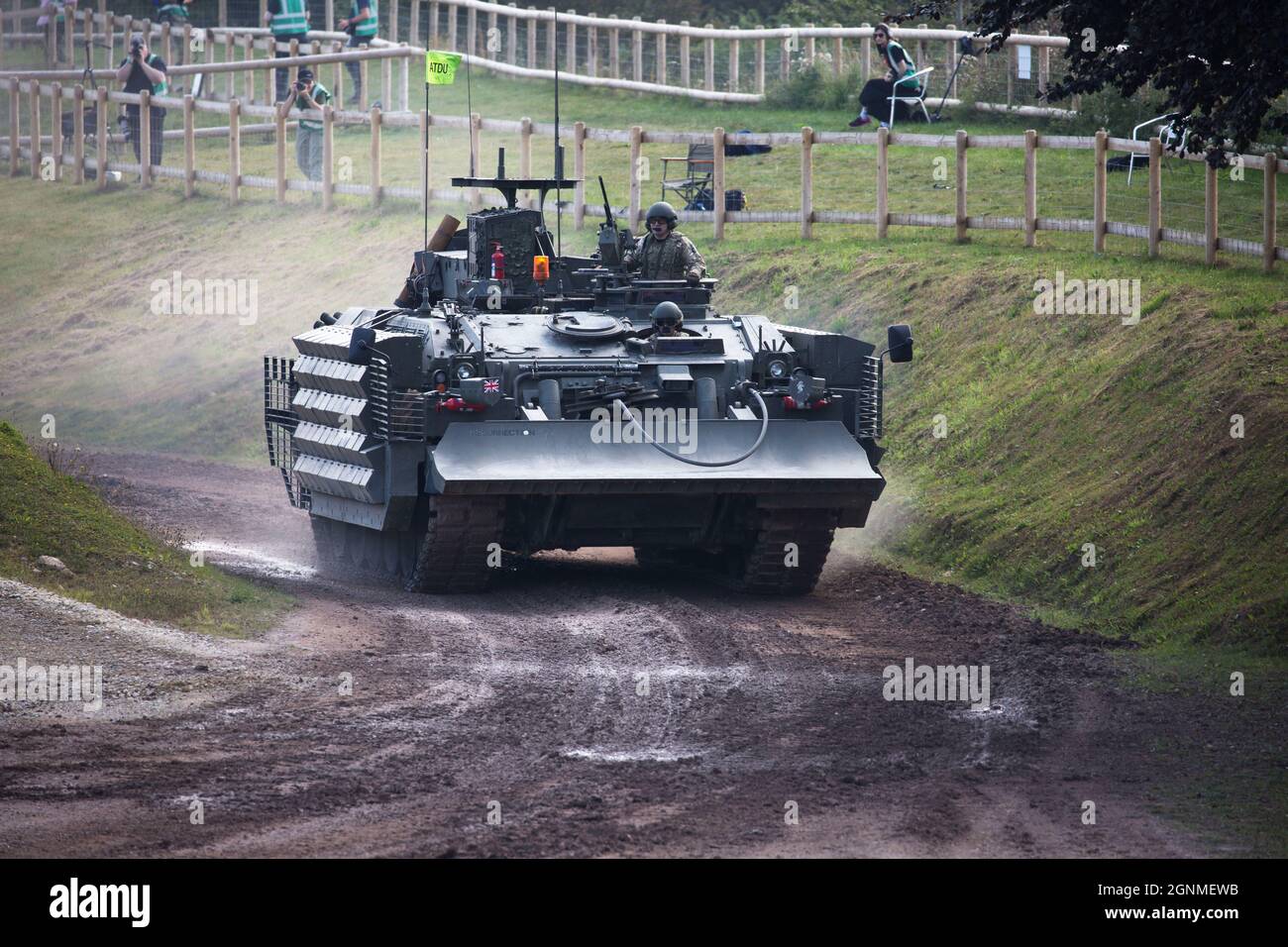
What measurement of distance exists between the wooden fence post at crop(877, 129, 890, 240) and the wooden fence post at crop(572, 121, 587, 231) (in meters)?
4.60

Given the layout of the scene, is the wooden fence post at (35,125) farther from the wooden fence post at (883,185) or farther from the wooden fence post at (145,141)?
the wooden fence post at (883,185)

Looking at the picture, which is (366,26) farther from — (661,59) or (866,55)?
(866,55)

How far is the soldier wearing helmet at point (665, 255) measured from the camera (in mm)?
17609

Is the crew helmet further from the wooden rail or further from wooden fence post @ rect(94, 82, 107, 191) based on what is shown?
wooden fence post @ rect(94, 82, 107, 191)

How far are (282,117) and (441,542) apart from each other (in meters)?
19.2

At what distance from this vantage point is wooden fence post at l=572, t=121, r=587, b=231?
28.0 metres

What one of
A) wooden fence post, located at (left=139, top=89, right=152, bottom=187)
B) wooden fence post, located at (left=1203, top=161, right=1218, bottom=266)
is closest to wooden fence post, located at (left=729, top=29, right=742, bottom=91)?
wooden fence post, located at (left=139, top=89, right=152, bottom=187)

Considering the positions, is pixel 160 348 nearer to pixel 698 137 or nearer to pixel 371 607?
pixel 698 137

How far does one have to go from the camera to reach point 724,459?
49.9ft

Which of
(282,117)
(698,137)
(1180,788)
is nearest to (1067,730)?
(1180,788)

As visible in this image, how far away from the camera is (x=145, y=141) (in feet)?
117

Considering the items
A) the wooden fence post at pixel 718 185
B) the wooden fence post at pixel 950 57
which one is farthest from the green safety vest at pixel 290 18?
the wooden fence post at pixel 718 185

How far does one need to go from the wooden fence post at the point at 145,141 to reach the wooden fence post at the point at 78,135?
1.14 meters

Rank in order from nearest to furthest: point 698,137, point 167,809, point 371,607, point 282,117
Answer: point 167,809, point 371,607, point 698,137, point 282,117
